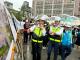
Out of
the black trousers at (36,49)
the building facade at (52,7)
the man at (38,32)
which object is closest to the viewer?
the man at (38,32)

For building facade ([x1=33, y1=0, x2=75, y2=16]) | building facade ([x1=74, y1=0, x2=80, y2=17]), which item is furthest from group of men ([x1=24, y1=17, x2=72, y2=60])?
building facade ([x1=33, y1=0, x2=75, y2=16])

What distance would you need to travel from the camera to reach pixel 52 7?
153 metres

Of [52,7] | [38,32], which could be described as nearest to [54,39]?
[38,32]

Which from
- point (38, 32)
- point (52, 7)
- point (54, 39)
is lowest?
point (52, 7)

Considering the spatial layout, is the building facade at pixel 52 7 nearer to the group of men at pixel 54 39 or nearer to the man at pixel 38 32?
the group of men at pixel 54 39

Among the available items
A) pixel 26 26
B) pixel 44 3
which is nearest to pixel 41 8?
pixel 44 3

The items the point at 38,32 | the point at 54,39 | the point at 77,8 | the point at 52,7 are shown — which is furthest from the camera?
the point at 52,7

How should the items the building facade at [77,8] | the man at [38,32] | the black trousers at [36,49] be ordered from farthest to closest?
1. the building facade at [77,8]
2. the black trousers at [36,49]
3. the man at [38,32]

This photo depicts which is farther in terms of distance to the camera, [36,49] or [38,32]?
[36,49]

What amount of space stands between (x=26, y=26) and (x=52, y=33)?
5.96 m

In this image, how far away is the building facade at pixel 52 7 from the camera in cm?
14538

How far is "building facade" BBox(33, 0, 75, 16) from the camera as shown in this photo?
145375 mm

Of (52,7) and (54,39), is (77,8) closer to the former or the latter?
(52,7)

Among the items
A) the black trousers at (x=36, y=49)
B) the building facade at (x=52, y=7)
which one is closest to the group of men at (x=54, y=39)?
the black trousers at (x=36, y=49)
